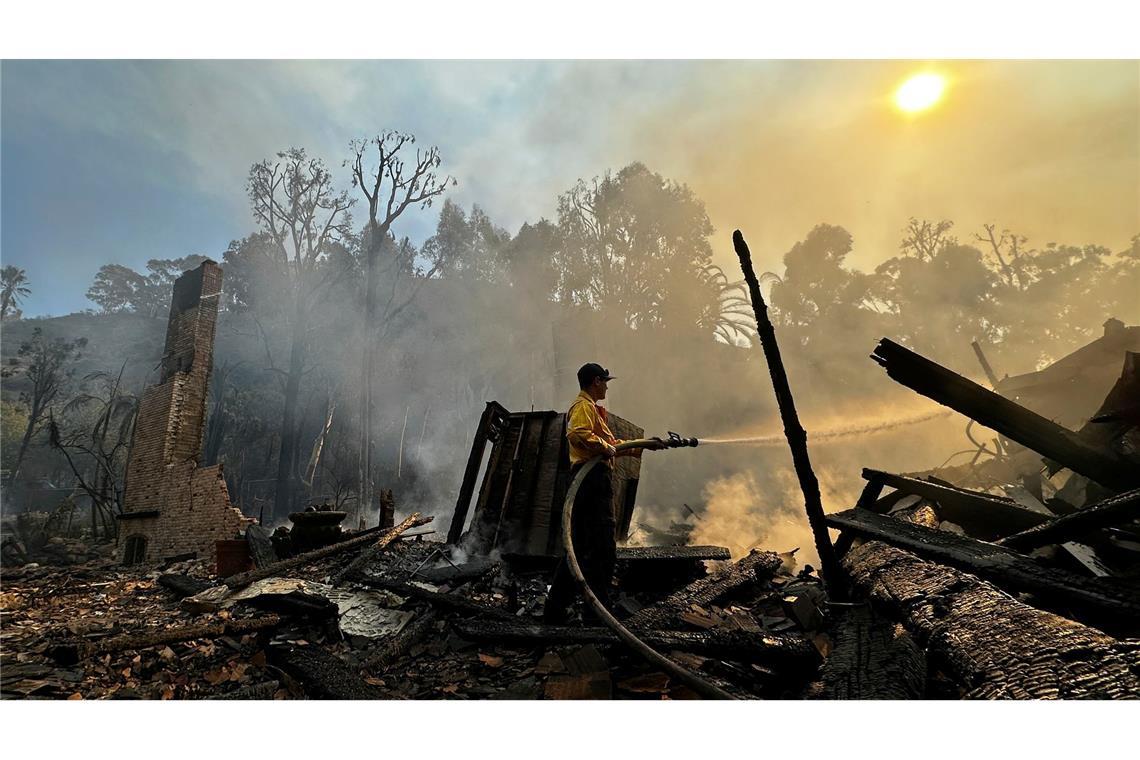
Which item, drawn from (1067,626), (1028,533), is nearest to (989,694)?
(1067,626)

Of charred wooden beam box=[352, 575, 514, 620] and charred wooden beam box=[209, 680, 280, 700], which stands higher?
charred wooden beam box=[352, 575, 514, 620]

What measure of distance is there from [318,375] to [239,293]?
267 inches

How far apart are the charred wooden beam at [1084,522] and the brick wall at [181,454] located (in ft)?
38.7

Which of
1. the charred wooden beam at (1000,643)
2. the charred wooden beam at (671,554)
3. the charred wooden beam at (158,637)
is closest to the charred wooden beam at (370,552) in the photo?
the charred wooden beam at (158,637)

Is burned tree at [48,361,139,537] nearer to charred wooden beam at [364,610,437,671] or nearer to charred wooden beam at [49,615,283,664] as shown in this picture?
charred wooden beam at [49,615,283,664]

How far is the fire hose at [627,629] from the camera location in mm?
2221

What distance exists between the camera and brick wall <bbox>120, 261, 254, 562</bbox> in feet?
33.1

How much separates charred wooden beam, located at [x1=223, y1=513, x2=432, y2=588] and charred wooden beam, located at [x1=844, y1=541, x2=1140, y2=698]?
22.3ft

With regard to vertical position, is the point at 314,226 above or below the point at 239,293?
above

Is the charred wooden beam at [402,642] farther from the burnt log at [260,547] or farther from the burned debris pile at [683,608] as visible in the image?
the burnt log at [260,547]

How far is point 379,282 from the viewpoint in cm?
2889

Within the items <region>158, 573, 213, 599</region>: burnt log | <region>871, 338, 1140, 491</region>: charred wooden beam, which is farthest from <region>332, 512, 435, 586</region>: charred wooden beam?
<region>871, 338, 1140, 491</region>: charred wooden beam

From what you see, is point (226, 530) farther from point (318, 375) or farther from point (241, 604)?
point (318, 375)

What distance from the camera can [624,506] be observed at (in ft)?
25.5
